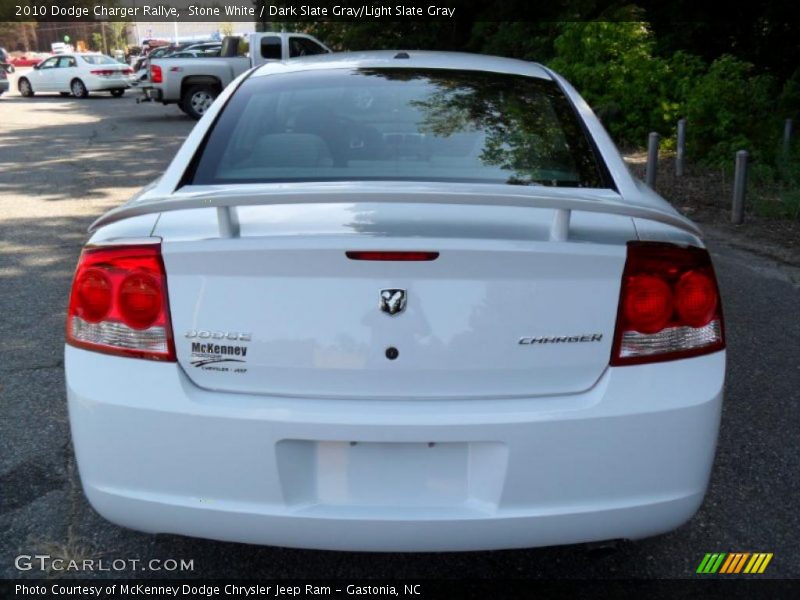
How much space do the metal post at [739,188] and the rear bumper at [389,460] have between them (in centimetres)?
682

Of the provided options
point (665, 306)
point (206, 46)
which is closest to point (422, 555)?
point (665, 306)

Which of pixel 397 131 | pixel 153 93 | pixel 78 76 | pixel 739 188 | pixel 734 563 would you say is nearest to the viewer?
pixel 734 563

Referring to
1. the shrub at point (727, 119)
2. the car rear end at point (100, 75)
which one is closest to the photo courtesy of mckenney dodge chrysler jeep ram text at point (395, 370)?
the shrub at point (727, 119)

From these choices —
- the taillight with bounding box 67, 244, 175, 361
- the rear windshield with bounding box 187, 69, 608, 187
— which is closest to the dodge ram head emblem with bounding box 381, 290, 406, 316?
the taillight with bounding box 67, 244, 175, 361

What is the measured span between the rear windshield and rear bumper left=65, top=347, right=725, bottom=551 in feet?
2.92

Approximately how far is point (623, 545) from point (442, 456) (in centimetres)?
112

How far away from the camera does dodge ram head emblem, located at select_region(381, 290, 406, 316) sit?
225 centimetres

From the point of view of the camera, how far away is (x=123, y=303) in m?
2.39

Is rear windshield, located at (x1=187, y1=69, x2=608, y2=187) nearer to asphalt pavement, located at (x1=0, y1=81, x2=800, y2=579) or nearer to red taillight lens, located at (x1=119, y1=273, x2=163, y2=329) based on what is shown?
red taillight lens, located at (x1=119, y1=273, x2=163, y2=329)

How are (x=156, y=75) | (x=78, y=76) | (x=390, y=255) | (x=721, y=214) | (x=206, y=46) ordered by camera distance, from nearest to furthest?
(x=390, y=255) → (x=721, y=214) → (x=156, y=75) → (x=206, y=46) → (x=78, y=76)

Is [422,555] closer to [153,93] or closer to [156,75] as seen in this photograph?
[156,75]

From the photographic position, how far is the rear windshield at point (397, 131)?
298cm

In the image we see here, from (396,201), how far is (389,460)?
2.26ft

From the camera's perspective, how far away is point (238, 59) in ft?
66.1
